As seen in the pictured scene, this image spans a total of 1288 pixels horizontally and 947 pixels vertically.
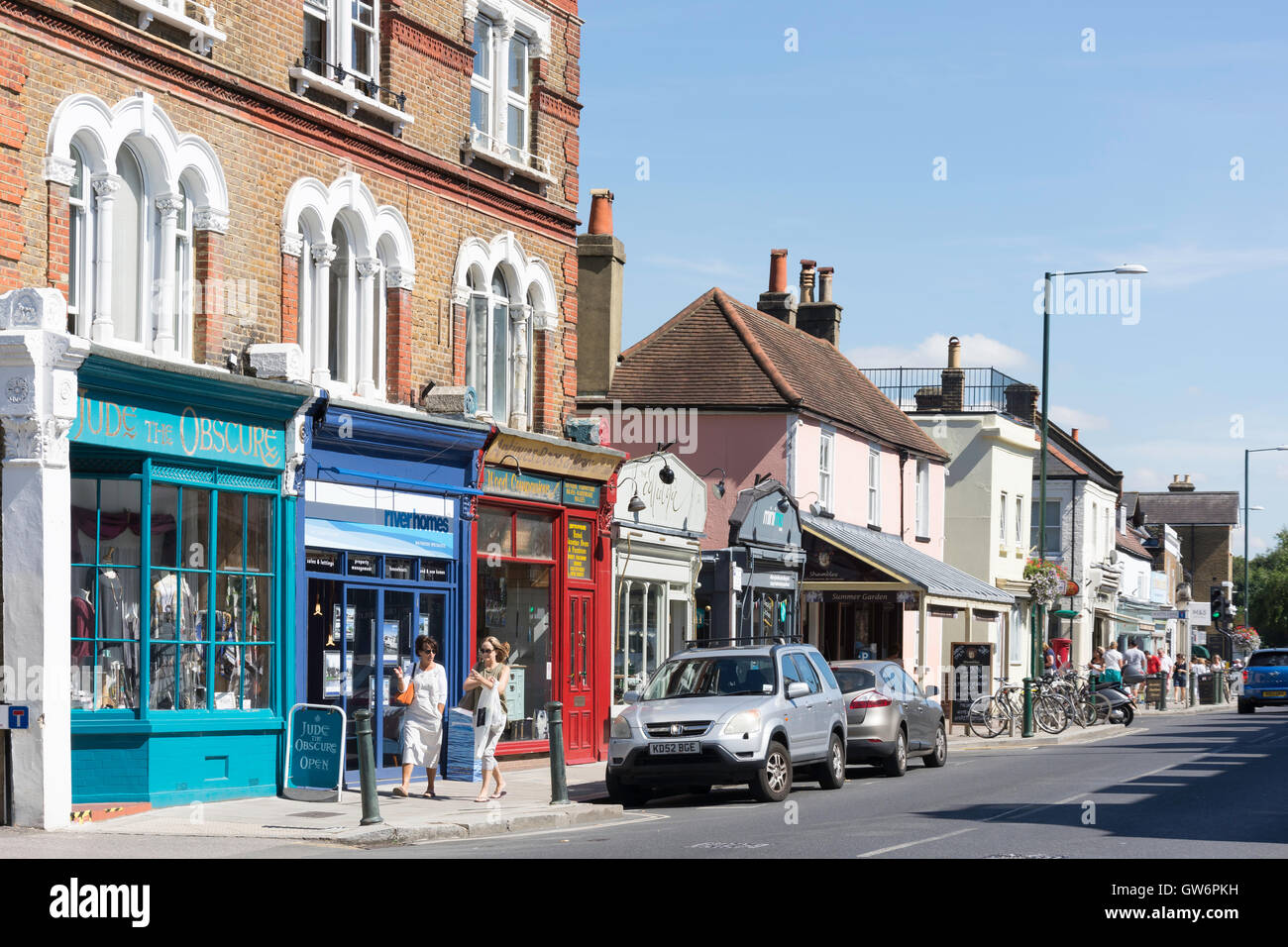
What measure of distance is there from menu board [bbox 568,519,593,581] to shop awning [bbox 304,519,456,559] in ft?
10.6

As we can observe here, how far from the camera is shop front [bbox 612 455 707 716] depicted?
83.8 feet

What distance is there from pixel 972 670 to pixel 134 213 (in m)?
22.8

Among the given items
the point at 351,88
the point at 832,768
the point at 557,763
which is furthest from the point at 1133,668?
the point at 351,88

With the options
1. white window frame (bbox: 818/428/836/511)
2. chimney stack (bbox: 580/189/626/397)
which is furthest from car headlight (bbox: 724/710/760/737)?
white window frame (bbox: 818/428/836/511)

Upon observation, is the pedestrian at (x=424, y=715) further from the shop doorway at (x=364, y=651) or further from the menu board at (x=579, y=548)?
the menu board at (x=579, y=548)

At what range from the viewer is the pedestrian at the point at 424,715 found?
55.6 ft

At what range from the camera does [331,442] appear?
1836 centimetres

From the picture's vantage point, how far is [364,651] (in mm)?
19188

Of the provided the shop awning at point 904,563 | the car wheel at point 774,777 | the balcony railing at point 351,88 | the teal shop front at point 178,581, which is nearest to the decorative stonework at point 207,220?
the teal shop front at point 178,581

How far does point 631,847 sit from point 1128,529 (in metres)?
67.3

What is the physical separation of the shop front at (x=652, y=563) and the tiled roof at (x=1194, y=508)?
77.9m

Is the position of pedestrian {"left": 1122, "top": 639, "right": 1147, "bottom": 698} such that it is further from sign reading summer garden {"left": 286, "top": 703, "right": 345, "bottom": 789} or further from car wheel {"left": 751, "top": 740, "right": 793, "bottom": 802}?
sign reading summer garden {"left": 286, "top": 703, "right": 345, "bottom": 789}

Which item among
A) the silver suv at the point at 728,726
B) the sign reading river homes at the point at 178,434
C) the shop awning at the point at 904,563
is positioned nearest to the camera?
the sign reading river homes at the point at 178,434
